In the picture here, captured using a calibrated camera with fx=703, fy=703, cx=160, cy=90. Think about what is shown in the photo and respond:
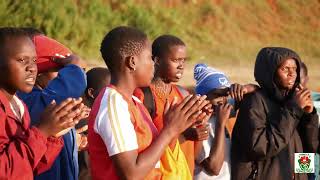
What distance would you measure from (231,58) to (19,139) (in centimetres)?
2208

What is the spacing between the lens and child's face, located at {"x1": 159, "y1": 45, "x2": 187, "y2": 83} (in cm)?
438

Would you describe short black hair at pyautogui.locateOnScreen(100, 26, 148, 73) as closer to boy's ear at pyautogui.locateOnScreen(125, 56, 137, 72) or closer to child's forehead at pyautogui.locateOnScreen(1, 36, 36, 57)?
boy's ear at pyautogui.locateOnScreen(125, 56, 137, 72)

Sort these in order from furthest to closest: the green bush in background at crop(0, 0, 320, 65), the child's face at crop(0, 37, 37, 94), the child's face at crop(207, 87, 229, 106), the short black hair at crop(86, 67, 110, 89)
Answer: the green bush in background at crop(0, 0, 320, 65), the short black hair at crop(86, 67, 110, 89), the child's face at crop(207, 87, 229, 106), the child's face at crop(0, 37, 37, 94)

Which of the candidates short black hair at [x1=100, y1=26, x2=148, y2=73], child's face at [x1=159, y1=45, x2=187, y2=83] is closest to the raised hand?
short black hair at [x1=100, y1=26, x2=148, y2=73]

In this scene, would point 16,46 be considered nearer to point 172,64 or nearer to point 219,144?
point 172,64

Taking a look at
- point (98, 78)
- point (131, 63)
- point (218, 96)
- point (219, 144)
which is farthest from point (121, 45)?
point (98, 78)

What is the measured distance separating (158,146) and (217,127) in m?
1.31

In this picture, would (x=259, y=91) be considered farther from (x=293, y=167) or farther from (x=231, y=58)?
(x=231, y=58)

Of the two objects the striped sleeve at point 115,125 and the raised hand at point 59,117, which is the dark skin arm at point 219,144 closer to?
the striped sleeve at point 115,125

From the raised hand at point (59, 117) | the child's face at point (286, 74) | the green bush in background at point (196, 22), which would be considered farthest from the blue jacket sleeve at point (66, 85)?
the green bush in background at point (196, 22)

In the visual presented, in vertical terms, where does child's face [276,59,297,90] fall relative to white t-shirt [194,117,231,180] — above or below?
above

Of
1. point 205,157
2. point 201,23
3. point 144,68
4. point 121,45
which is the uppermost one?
point 121,45

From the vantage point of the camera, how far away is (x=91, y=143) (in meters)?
3.17

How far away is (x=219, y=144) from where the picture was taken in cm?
432
